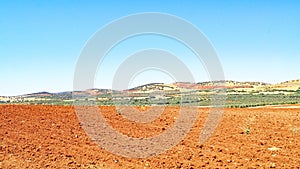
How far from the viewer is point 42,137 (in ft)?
36.6

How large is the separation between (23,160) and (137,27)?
6.67m

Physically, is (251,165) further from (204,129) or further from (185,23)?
(185,23)

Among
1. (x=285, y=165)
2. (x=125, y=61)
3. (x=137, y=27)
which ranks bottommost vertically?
(x=285, y=165)

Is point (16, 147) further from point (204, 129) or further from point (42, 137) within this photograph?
point (204, 129)

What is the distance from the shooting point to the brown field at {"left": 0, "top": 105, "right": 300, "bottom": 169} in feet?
28.4

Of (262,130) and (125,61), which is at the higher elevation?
(125,61)

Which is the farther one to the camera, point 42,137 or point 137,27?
point 137,27

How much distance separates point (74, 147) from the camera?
33.1 ft

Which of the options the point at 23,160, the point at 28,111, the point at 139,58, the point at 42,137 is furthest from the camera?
the point at 28,111

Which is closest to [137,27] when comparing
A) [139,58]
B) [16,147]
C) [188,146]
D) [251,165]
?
[139,58]

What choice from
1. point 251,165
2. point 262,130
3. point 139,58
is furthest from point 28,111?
point 251,165

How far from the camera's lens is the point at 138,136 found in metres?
11.9

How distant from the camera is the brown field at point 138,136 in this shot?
28.4 ft

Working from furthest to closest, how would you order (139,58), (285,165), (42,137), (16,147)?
(139,58)
(42,137)
(16,147)
(285,165)
